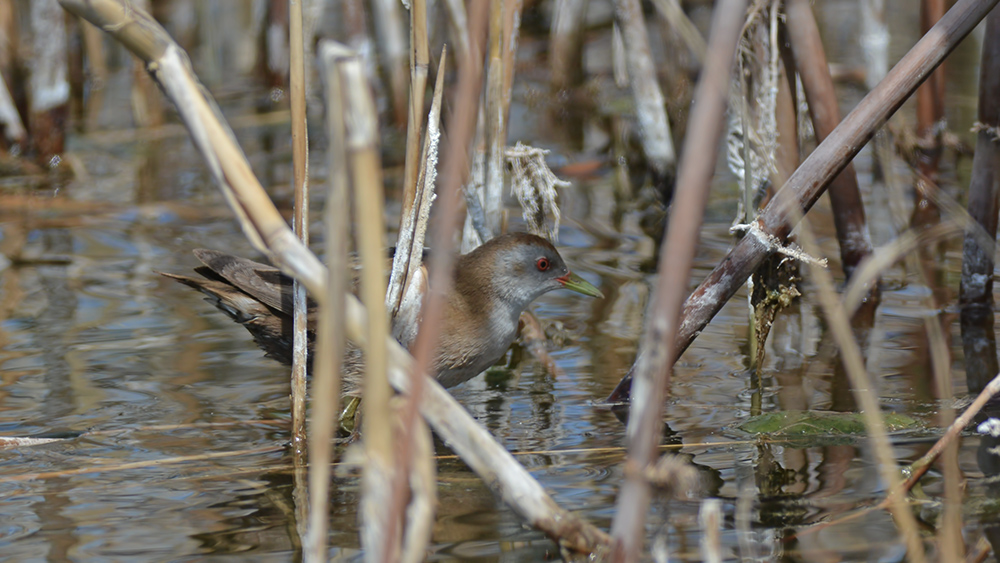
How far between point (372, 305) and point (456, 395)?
7.03 ft

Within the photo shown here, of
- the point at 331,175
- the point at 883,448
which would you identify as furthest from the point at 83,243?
the point at 883,448

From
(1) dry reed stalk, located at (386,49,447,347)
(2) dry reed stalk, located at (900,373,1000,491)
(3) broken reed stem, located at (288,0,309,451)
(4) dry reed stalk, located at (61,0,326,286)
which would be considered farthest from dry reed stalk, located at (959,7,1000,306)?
Answer: (4) dry reed stalk, located at (61,0,326,286)

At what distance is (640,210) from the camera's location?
571 cm

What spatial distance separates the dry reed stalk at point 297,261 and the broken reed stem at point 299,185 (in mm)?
729

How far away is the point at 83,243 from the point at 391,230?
1.53 metres

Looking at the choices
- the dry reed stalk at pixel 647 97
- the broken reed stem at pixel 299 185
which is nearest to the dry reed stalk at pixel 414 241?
the broken reed stem at pixel 299 185

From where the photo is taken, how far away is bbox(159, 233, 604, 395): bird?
3.32m

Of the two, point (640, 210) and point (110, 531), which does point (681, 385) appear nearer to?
point (110, 531)

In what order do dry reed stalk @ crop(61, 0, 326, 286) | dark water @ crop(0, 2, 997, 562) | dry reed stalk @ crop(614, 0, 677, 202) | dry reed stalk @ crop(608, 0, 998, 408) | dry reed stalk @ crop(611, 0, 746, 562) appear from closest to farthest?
dry reed stalk @ crop(611, 0, 746, 562) < dry reed stalk @ crop(61, 0, 326, 286) < dark water @ crop(0, 2, 997, 562) < dry reed stalk @ crop(608, 0, 998, 408) < dry reed stalk @ crop(614, 0, 677, 202)

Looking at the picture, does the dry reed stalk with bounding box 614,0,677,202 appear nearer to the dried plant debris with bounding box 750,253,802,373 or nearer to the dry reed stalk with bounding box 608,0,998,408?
the dried plant debris with bounding box 750,253,802,373

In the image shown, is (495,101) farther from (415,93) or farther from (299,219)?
(299,219)

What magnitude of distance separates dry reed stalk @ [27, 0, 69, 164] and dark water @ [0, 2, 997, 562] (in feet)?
2.44

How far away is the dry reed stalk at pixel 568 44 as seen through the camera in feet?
24.1

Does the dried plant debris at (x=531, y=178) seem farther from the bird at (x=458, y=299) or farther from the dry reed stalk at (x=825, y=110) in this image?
the dry reed stalk at (x=825, y=110)
